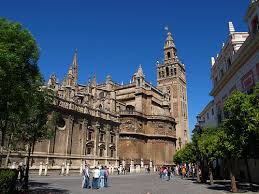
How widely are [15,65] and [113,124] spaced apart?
38895mm

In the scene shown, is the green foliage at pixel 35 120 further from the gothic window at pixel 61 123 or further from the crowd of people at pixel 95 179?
the gothic window at pixel 61 123

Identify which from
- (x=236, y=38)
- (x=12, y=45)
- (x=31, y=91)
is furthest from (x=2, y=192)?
(x=236, y=38)

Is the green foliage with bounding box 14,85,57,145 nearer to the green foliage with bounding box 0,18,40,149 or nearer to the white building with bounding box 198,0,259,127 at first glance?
the green foliage with bounding box 0,18,40,149

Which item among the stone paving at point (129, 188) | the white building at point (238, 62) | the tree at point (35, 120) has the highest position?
the white building at point (238, 62)

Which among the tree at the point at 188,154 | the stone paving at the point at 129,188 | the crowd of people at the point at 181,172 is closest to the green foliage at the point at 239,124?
the stone paving at the point at 129,188

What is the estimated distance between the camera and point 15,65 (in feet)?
35.2

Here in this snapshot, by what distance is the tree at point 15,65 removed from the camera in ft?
35.8

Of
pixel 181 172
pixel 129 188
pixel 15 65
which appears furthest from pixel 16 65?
pixel 181 172

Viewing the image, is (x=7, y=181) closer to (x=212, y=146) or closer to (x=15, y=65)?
(x=15, y=65)

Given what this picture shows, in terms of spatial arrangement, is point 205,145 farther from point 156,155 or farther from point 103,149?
point 156,155

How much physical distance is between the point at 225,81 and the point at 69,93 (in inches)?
898

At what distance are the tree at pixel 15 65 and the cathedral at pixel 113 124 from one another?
1673cm

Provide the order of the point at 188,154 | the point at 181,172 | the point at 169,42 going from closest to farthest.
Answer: the point at 188,154 < the point at 181,172 < the point at 169,42

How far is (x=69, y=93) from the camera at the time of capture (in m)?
40.0
